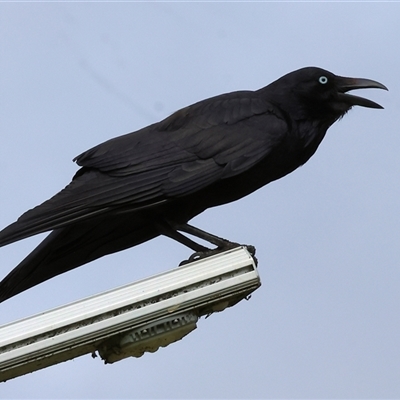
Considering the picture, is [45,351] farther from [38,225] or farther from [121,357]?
[38,225]

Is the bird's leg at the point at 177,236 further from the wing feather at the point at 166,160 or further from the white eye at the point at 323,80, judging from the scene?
the white eye at the point at 323,80

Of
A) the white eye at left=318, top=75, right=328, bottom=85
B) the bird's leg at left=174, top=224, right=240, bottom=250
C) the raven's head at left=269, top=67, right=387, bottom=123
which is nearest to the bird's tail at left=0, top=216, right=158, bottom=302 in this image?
the bird's leg at left=174, top=224, right=240, bottom=250

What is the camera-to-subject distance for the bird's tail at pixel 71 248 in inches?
217

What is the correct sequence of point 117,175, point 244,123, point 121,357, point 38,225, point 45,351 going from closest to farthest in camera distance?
point 45,351 < point 121,357 < point 38,225 < point 117,175 < point 244,123

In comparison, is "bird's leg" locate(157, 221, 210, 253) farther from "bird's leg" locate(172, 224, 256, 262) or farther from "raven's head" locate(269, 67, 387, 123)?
"raven's head" locate(269, 67, 387, 123)

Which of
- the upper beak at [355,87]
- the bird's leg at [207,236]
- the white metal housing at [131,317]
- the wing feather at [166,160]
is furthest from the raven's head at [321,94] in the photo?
the white metal housing at [131,317]

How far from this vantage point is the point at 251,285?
4.06 m

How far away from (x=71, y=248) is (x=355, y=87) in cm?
226

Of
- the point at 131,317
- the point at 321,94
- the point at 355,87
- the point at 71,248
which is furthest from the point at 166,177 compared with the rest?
the point at 131,317

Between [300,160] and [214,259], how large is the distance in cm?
210

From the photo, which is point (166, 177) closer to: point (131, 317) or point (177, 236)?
point (177, 236)

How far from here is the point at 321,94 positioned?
6312 mm

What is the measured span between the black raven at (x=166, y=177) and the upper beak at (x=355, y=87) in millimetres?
299

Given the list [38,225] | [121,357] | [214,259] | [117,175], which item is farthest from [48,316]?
[117,175]
